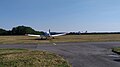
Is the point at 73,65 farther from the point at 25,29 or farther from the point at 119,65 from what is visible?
the point at 25,29

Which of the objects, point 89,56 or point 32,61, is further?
point 89,56

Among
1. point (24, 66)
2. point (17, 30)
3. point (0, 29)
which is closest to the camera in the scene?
point (24, 66)

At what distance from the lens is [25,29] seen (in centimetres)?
14588

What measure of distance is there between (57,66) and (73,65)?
105 cm

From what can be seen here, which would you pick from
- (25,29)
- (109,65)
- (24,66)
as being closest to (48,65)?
(24,66)

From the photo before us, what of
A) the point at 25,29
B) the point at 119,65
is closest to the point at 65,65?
the point at 119,65

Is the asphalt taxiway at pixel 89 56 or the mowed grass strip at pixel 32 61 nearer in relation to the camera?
the mowed grass strip at pixel 32 61

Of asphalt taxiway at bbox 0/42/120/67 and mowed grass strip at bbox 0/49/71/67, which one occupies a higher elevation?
mowed grass strip at bbox 0/49/71/67

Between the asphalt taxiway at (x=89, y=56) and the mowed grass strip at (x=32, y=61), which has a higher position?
the mowed grass strip at (x=32, y=61)

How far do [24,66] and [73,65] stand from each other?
294 centimetres

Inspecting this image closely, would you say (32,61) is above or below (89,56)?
above

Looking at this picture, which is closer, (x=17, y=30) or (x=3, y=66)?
(x=3, y=66)

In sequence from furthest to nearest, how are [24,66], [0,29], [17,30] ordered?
1. [0,29]
2. [17,30]
3. [24,66]

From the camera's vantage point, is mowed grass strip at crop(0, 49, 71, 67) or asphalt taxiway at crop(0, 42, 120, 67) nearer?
mowed grass strip at crop(0, 49, 71, 67)
